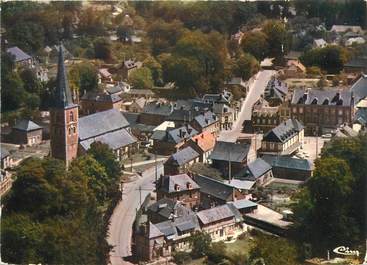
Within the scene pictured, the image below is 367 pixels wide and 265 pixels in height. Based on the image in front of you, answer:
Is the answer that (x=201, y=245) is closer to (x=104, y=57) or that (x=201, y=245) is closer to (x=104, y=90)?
(x=104, y=90)

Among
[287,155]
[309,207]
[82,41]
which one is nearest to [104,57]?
[82,41]

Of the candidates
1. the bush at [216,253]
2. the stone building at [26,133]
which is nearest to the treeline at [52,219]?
the bush at [216,253]

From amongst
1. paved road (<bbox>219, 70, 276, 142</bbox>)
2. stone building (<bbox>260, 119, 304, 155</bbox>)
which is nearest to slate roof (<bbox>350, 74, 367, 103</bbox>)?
paved road (<bbox>219, 70, 276, 142</bbox>)

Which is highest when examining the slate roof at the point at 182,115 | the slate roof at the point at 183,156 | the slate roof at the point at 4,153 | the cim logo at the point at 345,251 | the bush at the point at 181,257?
the slate roof at the point at 182,115

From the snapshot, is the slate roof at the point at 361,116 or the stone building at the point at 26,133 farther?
the slate roof at the point at 361,116

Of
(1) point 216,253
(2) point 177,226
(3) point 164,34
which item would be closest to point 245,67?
(3) point 164,34

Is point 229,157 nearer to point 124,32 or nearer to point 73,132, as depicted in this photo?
point 73,132

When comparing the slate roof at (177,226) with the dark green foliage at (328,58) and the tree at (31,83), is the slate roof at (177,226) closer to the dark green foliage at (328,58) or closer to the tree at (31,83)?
the tree at (31,83)
